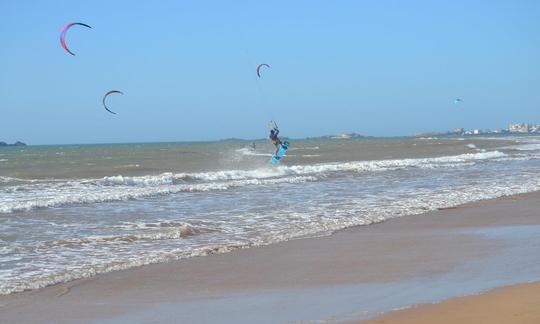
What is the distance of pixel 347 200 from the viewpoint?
18.0m

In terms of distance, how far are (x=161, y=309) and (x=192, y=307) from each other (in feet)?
1.02

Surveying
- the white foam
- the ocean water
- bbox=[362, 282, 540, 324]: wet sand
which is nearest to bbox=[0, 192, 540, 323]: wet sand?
bbox=[362, 282, 540, 324]: wet sand

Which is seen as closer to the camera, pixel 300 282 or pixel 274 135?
pixel 300 282

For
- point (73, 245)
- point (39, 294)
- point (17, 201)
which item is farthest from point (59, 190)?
point (39, 294)

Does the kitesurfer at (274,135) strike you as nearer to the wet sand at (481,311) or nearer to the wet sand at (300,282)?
the wet sand at (300,282)

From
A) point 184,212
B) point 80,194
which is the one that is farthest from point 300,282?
point 80,194

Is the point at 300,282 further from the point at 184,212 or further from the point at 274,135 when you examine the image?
the point at 274,135

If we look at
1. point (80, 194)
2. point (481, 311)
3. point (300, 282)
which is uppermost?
point (80, 194)

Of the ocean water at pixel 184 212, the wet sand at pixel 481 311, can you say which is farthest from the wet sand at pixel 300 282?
the ocean water at pixel 184 212

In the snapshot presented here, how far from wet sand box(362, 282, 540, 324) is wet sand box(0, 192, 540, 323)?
306 mm

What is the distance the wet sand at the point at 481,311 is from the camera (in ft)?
19.1

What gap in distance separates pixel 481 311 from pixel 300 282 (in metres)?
2.57

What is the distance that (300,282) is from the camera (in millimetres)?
Result: 8188

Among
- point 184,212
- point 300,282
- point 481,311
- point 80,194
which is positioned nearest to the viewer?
point 481,311
